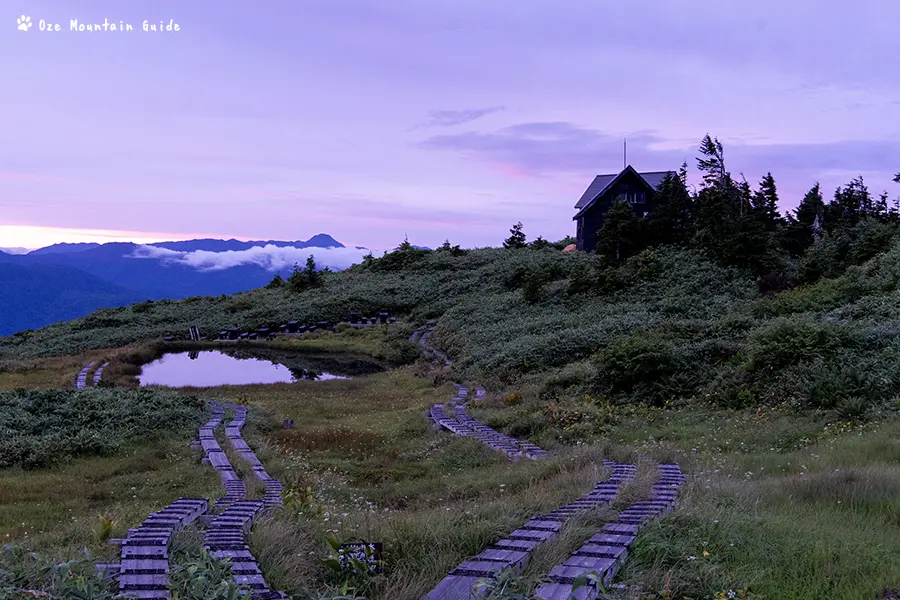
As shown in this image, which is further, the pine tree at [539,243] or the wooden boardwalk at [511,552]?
the pine tree at [539,243]

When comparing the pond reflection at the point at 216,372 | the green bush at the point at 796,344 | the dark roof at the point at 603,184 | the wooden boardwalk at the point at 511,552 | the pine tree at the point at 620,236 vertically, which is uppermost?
the dark roof at the point at 603,184

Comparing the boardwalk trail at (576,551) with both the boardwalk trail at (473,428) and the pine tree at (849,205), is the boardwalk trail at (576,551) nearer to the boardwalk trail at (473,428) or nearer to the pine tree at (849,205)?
the boardwalk trail at (473,428)

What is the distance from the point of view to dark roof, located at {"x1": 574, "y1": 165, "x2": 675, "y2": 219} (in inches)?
1983

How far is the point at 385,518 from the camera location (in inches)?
269

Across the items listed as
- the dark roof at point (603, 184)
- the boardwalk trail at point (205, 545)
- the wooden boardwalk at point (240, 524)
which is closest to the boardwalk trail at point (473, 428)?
the wooden boardwalk at point (240, 524)

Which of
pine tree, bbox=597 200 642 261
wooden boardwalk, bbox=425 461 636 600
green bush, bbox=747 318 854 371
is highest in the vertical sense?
pine tree, bbox=597 200 642 261

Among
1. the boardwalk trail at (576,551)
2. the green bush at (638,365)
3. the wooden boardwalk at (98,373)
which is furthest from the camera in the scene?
the wooden boardwalk at (98,373)

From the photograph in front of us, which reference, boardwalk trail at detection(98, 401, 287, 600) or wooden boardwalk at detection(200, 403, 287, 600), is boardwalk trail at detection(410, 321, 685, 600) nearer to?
wooden boardwalk at detection(200, 403, 287, 600)

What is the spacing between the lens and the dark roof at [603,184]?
50375mm

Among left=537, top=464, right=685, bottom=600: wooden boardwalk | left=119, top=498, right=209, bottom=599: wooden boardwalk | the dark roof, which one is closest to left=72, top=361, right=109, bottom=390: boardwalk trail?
left=119, top=498, right=209, bottom=599: wooden boardwalk

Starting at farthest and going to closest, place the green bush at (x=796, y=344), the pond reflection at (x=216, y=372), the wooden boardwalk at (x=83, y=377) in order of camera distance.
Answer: the pond reflection at (x=216, y=372)
the wooden boardwalk at (x=83, y=377)
the green bush at (x=796, y=344)

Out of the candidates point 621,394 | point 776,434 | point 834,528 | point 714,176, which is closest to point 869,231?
point 714,176

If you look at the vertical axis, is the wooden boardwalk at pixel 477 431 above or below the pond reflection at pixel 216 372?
above

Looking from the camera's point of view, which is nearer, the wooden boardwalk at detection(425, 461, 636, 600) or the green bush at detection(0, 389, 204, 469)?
the wooden boardwalk at detection(425, 461, 636, 600)
